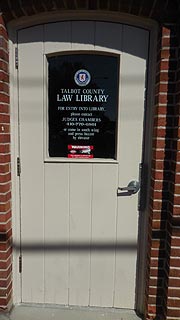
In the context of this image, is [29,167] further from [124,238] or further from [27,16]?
[27,16]

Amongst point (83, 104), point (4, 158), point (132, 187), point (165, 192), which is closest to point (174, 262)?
point (165, 192)

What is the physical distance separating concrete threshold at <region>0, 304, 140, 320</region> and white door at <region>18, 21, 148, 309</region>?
6 cm

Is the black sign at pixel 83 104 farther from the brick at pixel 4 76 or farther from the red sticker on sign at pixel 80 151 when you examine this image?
the brick at pixel 4 76

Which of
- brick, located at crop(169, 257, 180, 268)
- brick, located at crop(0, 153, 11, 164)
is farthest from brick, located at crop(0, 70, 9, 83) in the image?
brick, located at crop(169, 257, 180, 268)

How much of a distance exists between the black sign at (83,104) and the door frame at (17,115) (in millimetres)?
268

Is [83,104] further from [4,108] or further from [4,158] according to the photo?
[4,158]

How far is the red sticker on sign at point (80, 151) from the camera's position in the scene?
258 centimetres

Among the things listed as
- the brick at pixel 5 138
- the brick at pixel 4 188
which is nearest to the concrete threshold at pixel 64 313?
the brick at pixel 4 188

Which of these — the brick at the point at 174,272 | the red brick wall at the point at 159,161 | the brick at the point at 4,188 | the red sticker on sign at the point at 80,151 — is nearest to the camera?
the red brick wall at the point at 159,161

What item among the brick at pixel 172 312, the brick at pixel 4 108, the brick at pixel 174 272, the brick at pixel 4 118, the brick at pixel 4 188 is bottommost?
the brick at pixel 172 312

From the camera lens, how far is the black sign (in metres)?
2.51

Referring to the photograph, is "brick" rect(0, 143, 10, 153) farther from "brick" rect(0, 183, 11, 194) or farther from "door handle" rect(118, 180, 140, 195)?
"door handle" rect(118, 180, 140, 195)

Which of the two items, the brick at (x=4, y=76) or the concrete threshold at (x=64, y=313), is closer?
the brick at (x=4, y=76)

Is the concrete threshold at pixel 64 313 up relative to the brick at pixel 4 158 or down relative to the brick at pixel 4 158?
down
